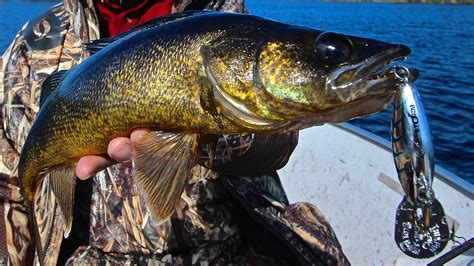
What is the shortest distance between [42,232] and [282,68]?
1.97 m

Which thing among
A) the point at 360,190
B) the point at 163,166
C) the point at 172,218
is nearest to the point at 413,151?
the point at 163,166

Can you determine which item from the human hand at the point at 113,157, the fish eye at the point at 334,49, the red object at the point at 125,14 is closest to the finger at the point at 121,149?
the human hand at the point at 113,157

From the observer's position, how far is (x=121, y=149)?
2051 mm

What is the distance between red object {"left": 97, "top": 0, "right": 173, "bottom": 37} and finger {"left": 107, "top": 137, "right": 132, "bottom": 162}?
1.33 metres

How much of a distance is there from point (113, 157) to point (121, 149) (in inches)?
3.7

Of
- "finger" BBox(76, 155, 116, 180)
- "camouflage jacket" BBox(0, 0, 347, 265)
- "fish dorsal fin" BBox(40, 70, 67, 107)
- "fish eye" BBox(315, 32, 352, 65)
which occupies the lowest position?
"camouflage jacket" BBox(0, 0, 347, 265)

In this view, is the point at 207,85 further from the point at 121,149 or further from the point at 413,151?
the point at 413,151

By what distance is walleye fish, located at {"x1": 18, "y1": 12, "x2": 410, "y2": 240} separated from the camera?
1.65 meters

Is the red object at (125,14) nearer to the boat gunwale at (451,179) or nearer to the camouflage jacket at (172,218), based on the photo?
the camouflage jacket at (172,218)

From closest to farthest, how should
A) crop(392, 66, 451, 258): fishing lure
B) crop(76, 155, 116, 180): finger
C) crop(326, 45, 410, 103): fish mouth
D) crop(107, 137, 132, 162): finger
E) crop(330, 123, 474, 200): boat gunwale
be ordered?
crop(326, 45, 410, 103): fish mouth < crop(392, 66, 451, 258): fishing lure < crop(107, 137, 132, 162): finger < crop(76, 155, 116, 180): finger < crop(330, 123, 474, 200): boat gunwale

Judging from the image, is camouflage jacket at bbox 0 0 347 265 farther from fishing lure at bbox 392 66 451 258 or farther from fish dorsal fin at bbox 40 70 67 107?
fishing lure at bbox 392 66 451 258

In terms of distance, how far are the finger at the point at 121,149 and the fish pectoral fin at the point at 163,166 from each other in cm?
7

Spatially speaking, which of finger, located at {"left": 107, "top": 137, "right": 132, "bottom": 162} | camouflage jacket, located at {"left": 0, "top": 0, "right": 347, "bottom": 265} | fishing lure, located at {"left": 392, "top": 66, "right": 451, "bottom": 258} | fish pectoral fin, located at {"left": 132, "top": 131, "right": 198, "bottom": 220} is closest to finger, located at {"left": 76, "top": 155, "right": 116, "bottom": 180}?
finger, located at {"left": 107, "top": 137, "right": 132, "bottom": 162}

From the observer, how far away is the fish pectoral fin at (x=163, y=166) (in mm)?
1921
